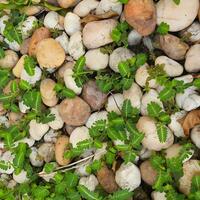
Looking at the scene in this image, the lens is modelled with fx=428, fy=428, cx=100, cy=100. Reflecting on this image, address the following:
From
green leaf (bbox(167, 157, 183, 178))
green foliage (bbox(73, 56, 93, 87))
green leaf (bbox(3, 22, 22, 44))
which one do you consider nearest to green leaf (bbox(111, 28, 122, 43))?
green foliage (bbox(73, 56, 93, 87))

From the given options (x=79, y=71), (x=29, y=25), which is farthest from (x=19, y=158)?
(x=29, y=25)

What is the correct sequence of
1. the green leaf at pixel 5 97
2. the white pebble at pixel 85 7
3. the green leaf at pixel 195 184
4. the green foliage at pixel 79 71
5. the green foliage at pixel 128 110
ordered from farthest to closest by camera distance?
the green leaf at pixel 5 97 < the white pebble at pixel 85 7 < the green foliage at pixel 79 71 < the green foliage at pixel 128 110 < the green leaf at pixel 195 184

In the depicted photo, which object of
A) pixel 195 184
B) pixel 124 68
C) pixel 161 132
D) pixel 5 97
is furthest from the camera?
pixel 5 97

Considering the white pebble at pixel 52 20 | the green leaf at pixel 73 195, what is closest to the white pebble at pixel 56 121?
the green leaf at pixel 73 195

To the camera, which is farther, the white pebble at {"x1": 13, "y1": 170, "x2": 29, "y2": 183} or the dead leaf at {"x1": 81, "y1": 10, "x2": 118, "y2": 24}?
the white pebble at {"x1": 13, "y1": 170, "x2": 29, "y2": 183}

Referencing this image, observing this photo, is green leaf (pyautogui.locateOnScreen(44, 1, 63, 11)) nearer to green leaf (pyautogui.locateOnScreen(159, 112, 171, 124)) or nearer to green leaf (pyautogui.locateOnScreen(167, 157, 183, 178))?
green leaf (pyautogui.locateOnScreen(159, 112, 171, 124))

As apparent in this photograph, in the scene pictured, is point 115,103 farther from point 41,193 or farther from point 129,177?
point 41,193

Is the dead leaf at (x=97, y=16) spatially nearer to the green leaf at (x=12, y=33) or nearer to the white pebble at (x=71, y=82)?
the white pebble at (x=71, y=82)
